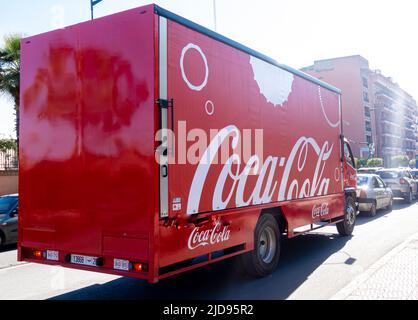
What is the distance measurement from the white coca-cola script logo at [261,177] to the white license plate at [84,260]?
1.31 metres

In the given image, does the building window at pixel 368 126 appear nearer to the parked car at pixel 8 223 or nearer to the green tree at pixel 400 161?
the green tree at pixel 400 161

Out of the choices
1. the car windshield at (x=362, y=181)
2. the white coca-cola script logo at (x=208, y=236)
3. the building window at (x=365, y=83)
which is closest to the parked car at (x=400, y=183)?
the car windshield at (x=362, y=181)

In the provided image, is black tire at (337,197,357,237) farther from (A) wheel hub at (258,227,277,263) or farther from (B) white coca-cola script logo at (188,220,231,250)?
(B) white coca-cola script logo at (188,220,231,250)

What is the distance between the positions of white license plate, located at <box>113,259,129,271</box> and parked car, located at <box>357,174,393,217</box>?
469 inches

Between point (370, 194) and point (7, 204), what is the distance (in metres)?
11.9

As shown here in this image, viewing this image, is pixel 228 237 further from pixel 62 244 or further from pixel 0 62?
pixel 0 62

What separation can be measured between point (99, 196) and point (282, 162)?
346 centimetres

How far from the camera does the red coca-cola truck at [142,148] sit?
4.68 meters

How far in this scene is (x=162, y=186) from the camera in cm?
465

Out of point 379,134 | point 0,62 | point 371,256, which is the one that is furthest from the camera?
point 379,134

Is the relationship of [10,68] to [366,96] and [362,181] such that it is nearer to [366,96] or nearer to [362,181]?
[362,181]

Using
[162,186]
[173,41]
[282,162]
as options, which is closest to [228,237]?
[162,186]

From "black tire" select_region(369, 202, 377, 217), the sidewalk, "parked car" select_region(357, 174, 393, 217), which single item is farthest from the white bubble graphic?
"black tire" select_region(369, 202, 377, 217)

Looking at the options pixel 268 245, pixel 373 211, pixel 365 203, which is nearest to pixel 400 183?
pixel 373 211
